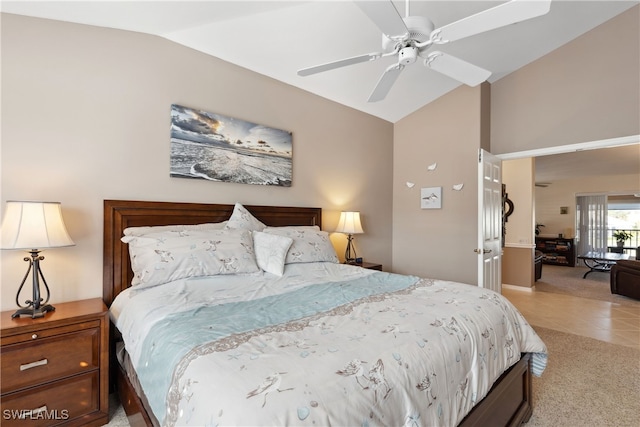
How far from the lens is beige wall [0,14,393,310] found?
205cm

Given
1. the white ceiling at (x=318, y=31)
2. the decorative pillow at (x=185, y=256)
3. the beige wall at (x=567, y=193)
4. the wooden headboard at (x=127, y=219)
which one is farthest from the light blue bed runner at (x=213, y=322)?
the beige wall at (x=567, y=193)

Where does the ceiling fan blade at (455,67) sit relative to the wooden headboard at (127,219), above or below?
above

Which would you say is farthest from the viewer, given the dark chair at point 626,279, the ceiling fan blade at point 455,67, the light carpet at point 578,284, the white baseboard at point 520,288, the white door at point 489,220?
the white baseboard at point 520,288

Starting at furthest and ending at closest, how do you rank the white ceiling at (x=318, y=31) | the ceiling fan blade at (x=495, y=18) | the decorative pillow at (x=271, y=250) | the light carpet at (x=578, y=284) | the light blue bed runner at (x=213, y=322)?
the light carpet at (x=578, y=284) < the decorative pillow at (x=271, y=250) < the white ceiling at (x=318, y=31) < the ceiling fan blade at (x=495, y=18) < the light blue bed runner at (x=213, y=322)

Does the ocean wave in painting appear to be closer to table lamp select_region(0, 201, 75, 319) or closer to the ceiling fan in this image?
table lamp select_region(0, 201, 75, 319)

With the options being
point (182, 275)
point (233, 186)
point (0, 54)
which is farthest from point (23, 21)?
point (182, 275)

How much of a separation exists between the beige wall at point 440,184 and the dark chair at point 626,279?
10.1 ft

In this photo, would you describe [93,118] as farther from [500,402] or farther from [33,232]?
[500,402]

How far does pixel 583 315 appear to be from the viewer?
4.20m

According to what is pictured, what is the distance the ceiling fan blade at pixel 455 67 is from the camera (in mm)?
1905

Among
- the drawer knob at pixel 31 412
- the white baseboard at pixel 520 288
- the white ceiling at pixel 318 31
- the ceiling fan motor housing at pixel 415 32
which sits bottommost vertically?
the white baseboard at pixel 520 288

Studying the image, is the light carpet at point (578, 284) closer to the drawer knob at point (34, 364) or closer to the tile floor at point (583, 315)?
the tile floor at point (583, 315)

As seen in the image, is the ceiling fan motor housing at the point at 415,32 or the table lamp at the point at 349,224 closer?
the ceiling fan motor housing at the point at 415,32

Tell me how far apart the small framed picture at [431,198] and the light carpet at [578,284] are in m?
3.09
